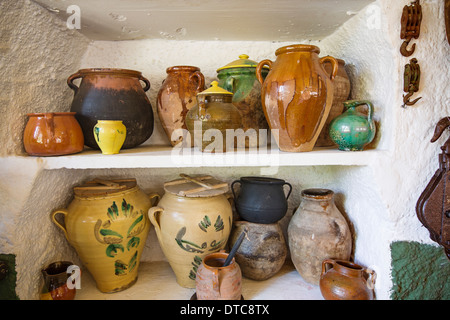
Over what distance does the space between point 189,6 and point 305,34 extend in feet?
1.74

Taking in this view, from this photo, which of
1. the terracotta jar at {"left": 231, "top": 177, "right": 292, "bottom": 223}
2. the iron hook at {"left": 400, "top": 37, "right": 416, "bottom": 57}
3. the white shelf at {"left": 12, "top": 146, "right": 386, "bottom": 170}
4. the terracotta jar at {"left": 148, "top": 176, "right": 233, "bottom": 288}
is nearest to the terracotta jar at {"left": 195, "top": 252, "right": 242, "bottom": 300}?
the terracotta jar at {"left": 148, "top": 176, "right": 233, "bottom": 288}

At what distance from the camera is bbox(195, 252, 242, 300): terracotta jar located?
0.88m

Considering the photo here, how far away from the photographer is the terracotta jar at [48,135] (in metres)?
0.84

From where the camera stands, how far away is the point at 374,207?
929 mm

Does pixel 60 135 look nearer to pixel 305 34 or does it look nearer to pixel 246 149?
pixel 246 149

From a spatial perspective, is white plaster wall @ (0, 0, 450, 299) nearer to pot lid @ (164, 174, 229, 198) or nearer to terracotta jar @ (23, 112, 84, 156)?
terracotta jar @ (23, 112, 84, 156)

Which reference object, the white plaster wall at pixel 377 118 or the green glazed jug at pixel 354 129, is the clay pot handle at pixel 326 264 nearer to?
the white plaster wall at pixel 377 118

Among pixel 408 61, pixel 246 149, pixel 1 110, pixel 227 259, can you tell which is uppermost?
pixel 408 61

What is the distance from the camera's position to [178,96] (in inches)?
41.7

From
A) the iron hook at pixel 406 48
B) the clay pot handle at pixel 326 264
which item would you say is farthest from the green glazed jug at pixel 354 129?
the clay pot handle at pixel 326 264

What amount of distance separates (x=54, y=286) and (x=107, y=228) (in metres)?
0.25

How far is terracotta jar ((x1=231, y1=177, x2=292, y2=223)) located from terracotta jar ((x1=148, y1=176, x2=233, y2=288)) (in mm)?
90

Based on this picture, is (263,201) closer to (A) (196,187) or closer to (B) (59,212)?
(A) (196,187)

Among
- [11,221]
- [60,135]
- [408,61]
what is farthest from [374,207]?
[11,221]
